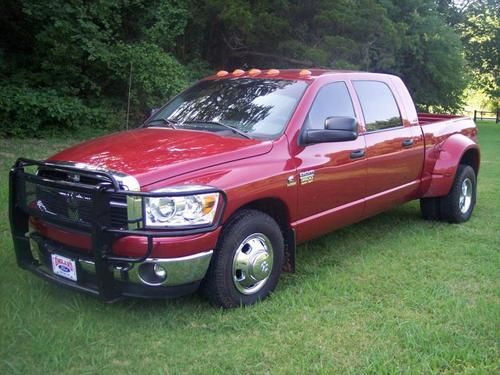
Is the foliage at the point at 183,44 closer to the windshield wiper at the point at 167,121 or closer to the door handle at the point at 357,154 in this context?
the windshield wiper at the point at 167,121

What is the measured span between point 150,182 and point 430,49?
23593mm

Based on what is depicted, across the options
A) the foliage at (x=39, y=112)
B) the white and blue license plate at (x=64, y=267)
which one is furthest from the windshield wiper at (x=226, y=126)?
the foliage at (x=39, y=112)

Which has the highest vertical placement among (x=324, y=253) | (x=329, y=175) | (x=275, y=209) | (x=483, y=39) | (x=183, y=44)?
(x=483, y=39)

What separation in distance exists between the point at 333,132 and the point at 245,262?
1246mm

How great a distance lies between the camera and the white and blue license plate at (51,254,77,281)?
3.64 metres

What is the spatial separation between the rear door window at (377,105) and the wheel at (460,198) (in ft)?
4.07

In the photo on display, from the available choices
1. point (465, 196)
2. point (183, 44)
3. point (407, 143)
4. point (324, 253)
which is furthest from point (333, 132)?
point (183, 44)

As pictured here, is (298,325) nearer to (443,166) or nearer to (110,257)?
(110,257)

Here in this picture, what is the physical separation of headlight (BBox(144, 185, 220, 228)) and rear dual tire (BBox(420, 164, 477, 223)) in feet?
12.4

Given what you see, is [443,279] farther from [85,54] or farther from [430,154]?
[85,54]

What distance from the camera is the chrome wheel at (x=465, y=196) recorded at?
660cm

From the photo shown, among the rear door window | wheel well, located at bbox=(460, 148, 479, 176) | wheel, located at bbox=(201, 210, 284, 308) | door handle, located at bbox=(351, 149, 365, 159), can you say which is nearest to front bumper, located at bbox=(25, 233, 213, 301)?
wheel, located at bbox=(201, 210, 284, 308)

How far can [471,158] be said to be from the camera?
6.95 m

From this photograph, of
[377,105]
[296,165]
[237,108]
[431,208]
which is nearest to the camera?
[296,165]
